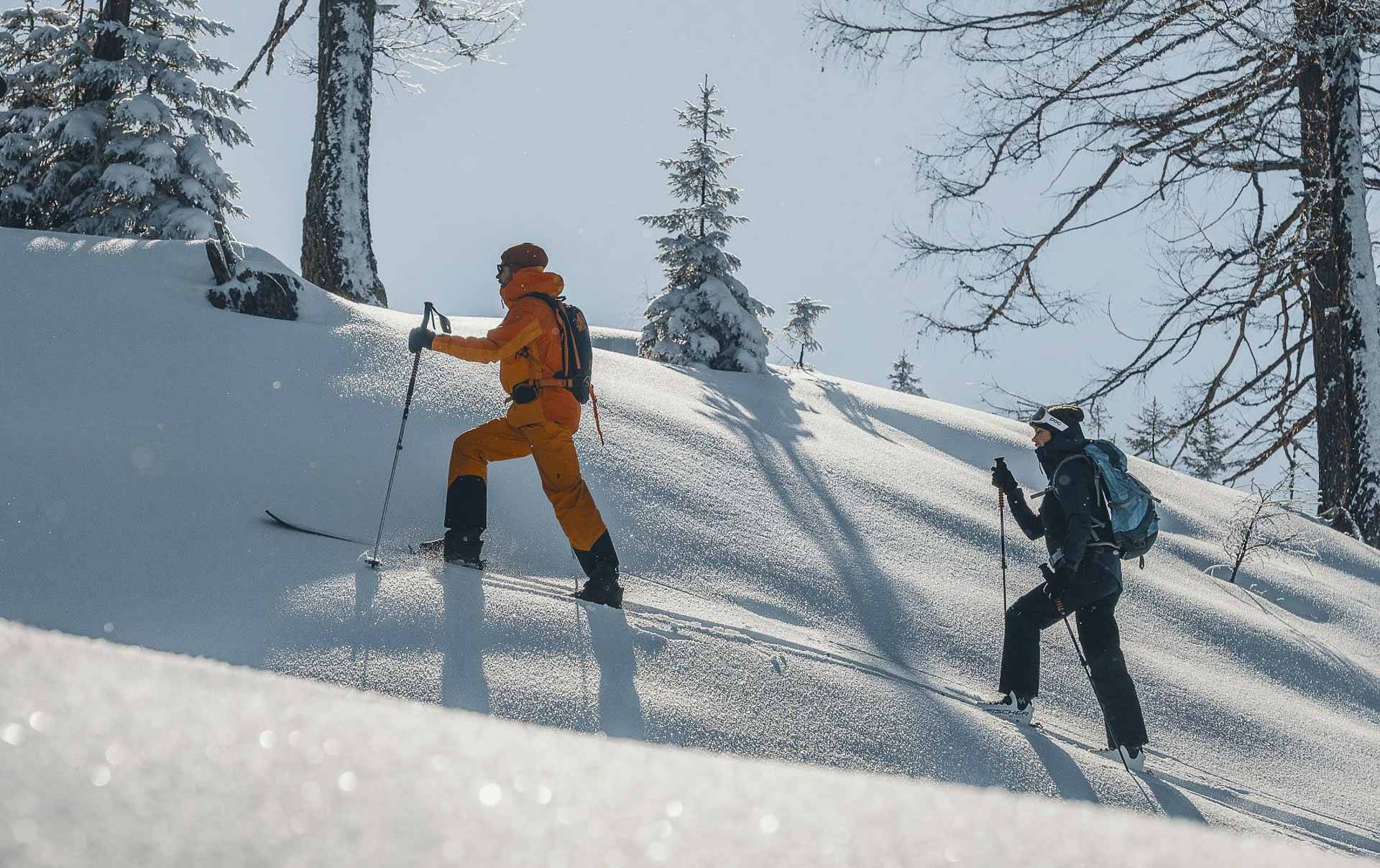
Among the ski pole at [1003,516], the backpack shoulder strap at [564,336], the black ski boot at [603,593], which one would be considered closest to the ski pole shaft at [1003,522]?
the ski pole at [1003,516]

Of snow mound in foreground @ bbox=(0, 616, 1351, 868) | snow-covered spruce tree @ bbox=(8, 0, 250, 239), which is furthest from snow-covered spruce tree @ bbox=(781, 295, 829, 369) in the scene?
snow mound in foreground @ bbox=(0, 616, 1351, 868)

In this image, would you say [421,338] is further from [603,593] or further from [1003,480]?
[1003,480]

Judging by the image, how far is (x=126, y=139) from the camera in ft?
54.9

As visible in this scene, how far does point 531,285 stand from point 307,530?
1.75 metres

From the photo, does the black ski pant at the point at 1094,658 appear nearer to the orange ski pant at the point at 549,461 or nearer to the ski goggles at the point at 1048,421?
the ski goggles at the point at 1048,421

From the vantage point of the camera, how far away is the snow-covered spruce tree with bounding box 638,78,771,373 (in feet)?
66.1

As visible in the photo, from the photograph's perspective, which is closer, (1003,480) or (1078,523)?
(1078,523)

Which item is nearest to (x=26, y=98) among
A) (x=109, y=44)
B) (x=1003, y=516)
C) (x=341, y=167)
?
(x=109, y=44)

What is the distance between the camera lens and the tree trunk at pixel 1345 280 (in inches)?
393

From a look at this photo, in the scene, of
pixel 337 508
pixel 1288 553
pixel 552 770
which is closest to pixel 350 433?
pixel 337 508

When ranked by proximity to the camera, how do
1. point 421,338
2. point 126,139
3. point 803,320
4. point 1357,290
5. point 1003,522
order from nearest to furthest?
point 421,338 → point 1003,522 → point 1357,290 → point 126,139 → point 803,320

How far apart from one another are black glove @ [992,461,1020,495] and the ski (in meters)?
3.57

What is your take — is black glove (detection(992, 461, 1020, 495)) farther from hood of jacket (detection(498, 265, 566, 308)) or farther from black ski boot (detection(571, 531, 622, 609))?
hood of jacket (detection(498, 265, 566, 308))

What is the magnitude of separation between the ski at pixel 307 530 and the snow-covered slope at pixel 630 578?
82 millimetres
